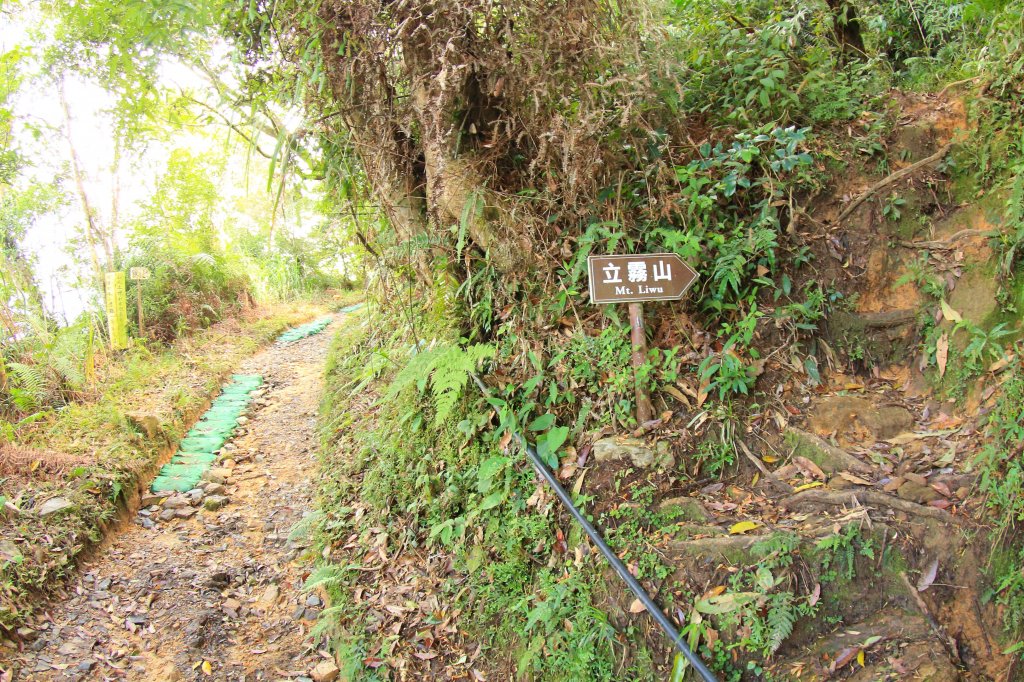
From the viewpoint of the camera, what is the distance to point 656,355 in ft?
12.1

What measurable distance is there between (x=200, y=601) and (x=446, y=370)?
2702mm

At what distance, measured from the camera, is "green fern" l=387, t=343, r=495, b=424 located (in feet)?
12.2

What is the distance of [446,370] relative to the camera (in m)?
3.89

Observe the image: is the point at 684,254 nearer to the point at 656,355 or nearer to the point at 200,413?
the point at 656,355

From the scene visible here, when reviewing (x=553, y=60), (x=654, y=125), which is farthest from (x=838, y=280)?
(x=553, y=60)

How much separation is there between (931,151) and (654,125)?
1883 mm

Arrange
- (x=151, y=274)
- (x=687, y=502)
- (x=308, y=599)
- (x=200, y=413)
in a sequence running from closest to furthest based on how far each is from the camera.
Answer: (x=687, y=502)
(x=308, y=599)
(x=200, y=413)
(x=151, y=274)

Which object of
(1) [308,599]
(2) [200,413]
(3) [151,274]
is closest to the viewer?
(1) [308,599]

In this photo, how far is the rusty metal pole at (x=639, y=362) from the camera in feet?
11.7

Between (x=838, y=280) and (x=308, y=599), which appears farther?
(x=308, y=599)

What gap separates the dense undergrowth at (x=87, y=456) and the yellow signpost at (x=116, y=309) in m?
0.26

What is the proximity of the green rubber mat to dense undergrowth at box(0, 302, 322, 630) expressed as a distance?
15 cm

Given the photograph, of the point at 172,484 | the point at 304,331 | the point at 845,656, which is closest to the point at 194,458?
the point at 172,484

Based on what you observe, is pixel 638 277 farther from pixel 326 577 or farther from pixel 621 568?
pixel 326 577
